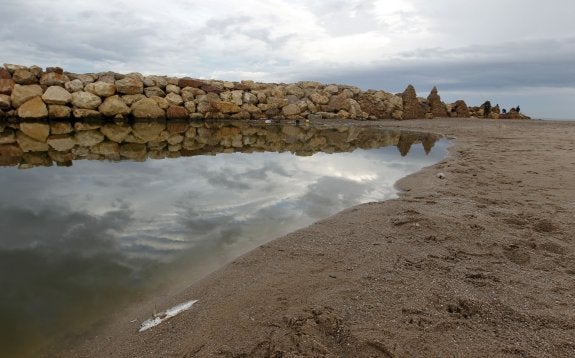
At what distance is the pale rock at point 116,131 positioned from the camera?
10.0m

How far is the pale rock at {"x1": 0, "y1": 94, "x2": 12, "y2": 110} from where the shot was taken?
12.9 m

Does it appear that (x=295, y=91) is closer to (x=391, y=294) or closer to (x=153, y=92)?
(x=153, y=92)

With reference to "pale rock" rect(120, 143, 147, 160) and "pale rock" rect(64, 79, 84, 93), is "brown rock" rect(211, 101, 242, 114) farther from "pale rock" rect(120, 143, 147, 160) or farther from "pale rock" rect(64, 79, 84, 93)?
"pale rock" rect(120, 143, 147, 160)

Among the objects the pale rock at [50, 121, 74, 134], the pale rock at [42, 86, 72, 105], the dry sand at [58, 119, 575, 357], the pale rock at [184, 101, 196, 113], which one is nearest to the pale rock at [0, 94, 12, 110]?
the pale rock at [42, 86, 72, 105]

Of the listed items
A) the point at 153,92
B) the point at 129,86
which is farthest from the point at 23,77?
the point at 153,92

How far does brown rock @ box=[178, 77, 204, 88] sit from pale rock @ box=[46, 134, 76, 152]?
23.7 ft

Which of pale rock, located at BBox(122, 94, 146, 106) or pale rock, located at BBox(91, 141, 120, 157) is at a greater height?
pale rock, located at BBox(122, 94, 146, 106)

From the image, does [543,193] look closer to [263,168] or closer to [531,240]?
[531,240]

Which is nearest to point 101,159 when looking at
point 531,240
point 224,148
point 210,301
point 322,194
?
point 224,148

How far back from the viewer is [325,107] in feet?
62.6

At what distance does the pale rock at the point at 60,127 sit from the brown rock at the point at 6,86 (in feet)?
6.77

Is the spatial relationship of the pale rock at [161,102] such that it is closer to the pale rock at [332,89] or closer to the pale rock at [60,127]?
the pale rock at [60,127]

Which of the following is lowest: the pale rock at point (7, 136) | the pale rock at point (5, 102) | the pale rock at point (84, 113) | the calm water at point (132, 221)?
the calm water at point (132, 221)

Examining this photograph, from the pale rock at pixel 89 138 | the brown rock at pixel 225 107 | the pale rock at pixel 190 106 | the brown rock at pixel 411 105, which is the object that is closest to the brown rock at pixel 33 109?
the pale rock at pixel 89 138
